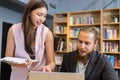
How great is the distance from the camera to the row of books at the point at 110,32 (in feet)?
14.6

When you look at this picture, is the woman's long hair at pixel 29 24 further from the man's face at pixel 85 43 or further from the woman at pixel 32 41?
the man's face at pixel 85 43

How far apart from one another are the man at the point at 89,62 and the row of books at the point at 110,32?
10.3ft

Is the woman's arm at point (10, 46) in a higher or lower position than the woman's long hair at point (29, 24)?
lower

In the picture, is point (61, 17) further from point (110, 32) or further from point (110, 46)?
point (110, 46)

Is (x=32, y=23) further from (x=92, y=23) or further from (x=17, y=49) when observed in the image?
(x=92, y=23)

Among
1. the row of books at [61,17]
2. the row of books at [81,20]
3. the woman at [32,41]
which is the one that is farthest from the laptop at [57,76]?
the row of books at [61,17]

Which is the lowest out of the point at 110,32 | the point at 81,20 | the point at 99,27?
the point at 110,32

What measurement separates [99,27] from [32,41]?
345 cm

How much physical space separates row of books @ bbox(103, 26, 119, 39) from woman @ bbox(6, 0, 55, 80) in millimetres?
3323

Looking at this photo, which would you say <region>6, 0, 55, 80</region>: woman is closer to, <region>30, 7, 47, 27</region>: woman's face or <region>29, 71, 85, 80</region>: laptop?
<region>30, 7, 47, 27</region>: woman's face

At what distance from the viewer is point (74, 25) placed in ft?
15.9

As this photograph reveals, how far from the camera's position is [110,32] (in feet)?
14.7

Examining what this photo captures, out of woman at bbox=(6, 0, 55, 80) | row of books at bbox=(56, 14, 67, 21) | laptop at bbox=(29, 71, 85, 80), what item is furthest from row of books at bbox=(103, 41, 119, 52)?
laptop at bbox=(29, 71, 85, 80)

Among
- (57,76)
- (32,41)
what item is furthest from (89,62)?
(57,76)
